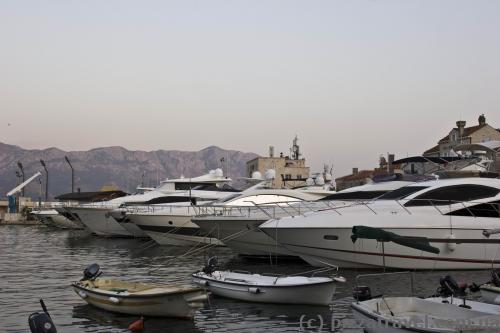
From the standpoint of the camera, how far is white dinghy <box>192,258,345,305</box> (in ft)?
49.2

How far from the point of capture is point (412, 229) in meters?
19.5

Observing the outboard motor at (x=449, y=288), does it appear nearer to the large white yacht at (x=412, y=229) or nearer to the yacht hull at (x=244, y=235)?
the large white yacht at (x=412, y=229)

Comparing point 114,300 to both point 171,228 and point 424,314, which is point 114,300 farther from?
point 171,228

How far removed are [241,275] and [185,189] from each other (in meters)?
27.3

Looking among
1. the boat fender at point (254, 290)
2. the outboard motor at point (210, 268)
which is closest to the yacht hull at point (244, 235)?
the outboard motor at point (210, 268)

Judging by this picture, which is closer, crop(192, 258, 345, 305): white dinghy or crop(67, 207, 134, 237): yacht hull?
crop(192, 258, 345, 305): white dinghy

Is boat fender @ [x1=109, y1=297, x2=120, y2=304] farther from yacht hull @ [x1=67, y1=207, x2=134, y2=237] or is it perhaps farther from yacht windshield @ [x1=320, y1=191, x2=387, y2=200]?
yacht hull @ [x1=67, y1=207, x2=134, y2=237]

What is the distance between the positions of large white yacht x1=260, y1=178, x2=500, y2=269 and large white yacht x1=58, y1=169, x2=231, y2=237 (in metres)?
22.6

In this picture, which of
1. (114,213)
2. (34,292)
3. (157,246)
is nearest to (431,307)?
(34,292)

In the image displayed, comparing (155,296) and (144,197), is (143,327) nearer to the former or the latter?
(155,296)

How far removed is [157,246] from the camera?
3303 centimetres

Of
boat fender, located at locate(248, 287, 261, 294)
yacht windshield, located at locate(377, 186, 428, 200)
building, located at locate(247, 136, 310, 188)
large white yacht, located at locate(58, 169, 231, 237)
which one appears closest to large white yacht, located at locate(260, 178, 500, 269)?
yacht windshield, located at locate(377, 186, 428, 200)

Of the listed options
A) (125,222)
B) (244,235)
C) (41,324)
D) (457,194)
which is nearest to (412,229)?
(457,194)

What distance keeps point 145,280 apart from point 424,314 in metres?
10.6
